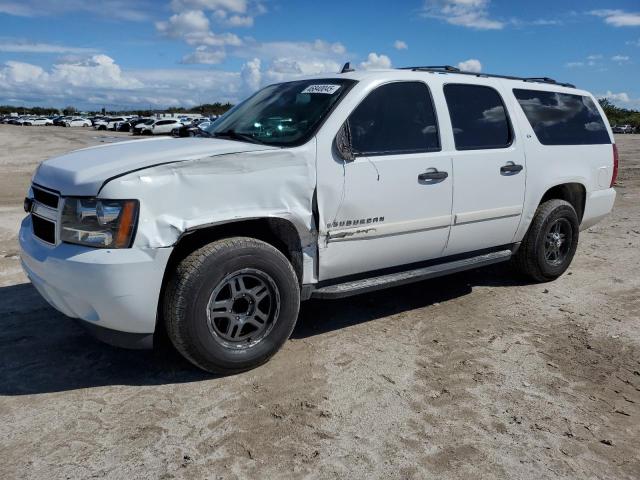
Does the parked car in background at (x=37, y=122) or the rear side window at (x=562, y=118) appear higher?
the rear side window at (x=562, y=118)

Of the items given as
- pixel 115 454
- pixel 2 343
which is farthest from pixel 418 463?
pixel 2 343

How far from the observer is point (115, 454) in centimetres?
270

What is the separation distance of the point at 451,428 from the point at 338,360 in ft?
3.26

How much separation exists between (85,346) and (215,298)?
1.20 meters

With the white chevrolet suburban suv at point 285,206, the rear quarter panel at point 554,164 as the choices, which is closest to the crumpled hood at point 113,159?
the white chevrolet suburban suv at point 285,206

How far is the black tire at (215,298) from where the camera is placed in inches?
126

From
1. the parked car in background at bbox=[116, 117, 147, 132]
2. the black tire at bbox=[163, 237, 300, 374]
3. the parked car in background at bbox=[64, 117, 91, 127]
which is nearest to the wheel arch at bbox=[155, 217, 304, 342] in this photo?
the black tire at bbox=[163, 237, 300, 374]

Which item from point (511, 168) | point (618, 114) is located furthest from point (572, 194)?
point (618, 114)

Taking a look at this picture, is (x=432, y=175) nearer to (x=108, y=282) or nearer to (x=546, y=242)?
(x=546, y=242)

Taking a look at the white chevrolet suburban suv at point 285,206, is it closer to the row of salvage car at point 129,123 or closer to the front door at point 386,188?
the front door at point 386,188

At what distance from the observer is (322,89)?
4.05 m

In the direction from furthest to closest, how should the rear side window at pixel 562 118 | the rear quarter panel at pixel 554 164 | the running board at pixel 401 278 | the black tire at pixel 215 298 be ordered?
the rear side window at pixel 562 118, the rear quarter panel at pixel 554 164, the running board at pixel 401 278, the black tire at pixel 215 298

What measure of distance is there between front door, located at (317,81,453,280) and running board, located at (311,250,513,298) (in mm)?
89

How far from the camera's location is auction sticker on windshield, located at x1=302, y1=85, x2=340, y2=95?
398 centimetres
